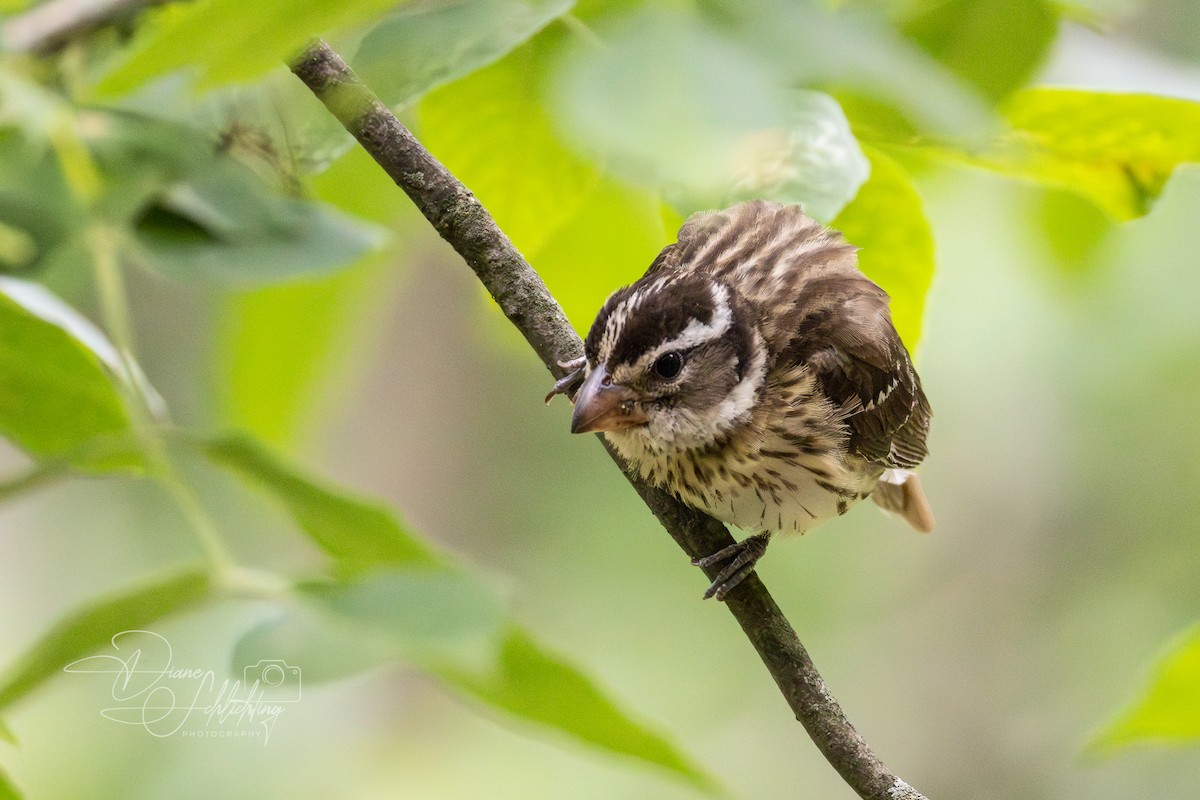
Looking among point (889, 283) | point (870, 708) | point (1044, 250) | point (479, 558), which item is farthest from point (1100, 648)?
point (889, 283)

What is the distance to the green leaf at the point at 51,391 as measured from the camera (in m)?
1.64

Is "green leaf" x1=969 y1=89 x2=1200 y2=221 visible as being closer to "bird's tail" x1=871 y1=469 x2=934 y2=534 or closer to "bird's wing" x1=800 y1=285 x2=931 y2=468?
"bird's wing" x1=800 y1=285 x2=931 y2=468

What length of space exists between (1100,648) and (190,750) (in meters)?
4.95

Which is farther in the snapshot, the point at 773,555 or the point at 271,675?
the point at 773,555

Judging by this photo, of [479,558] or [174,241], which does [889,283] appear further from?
[479,558]

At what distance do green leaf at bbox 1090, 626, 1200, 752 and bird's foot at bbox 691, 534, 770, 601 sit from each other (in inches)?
23.2

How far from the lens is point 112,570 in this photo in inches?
240

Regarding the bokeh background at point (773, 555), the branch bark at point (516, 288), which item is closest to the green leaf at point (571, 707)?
the branch bark at point (516, 288)

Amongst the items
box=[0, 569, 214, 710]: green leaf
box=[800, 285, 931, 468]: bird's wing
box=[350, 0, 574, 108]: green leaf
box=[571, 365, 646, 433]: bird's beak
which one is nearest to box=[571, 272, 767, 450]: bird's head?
box=[571, 365, 646, 433]: bird's beak

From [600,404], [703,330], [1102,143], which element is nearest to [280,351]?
[600,404]

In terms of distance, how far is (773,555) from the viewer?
6422 millimetres

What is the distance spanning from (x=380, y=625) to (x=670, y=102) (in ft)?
1.74

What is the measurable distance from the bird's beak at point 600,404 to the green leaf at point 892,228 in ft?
2.30
